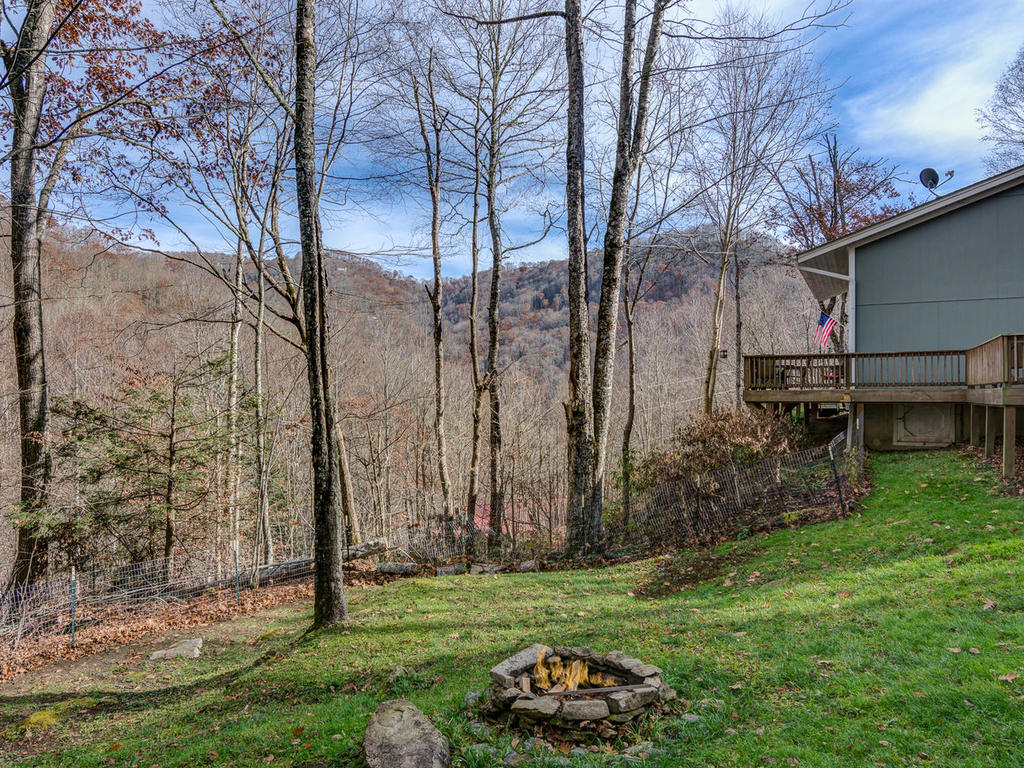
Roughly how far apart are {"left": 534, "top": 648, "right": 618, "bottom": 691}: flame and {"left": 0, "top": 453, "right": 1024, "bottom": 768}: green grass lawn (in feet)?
1.77

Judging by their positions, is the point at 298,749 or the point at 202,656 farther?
the point at 202,656

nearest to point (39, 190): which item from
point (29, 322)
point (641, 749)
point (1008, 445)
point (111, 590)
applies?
point (29, 322)

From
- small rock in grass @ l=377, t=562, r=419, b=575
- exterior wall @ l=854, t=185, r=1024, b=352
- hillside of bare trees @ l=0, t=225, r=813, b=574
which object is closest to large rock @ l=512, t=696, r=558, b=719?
small rock in grass @ l=377, t=562, r=419, b=575

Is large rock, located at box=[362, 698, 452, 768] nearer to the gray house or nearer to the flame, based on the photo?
the flame

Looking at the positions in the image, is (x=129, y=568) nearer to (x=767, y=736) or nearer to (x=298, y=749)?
(x=298, y=749)

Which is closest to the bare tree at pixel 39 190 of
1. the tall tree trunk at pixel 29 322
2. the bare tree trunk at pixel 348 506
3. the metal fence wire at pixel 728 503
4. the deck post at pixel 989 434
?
the tall tree trunk at pixel 29 322

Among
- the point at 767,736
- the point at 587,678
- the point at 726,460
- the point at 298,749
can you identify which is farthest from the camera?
the point at 726,460

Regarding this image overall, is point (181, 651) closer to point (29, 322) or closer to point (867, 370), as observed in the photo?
point (29, 322)

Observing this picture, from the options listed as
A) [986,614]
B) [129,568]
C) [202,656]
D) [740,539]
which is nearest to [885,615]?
[986,614]

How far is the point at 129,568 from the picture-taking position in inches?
403

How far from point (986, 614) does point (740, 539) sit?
454cm

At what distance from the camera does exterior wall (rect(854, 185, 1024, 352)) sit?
42.4 ft

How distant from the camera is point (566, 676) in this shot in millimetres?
4523

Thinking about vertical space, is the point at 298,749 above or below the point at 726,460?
below
